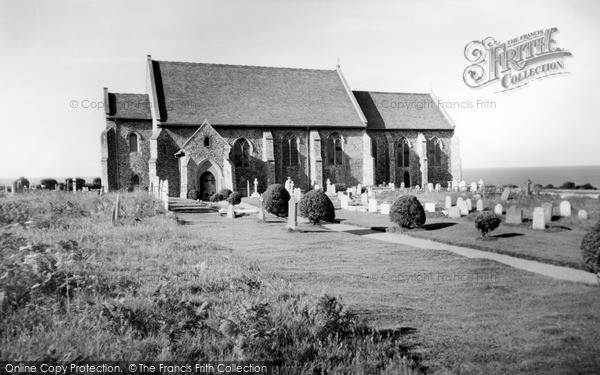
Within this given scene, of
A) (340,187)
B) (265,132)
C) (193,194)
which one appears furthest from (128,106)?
(340,187)

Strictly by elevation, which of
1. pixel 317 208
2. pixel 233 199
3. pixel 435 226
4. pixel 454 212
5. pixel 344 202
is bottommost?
pixel 435 226

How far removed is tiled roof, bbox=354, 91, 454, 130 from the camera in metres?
44.5

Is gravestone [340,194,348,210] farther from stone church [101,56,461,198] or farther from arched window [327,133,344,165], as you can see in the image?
arched window [327,133,344,165]

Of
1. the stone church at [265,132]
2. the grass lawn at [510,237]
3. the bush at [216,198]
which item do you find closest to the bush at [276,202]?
the grass lawn at [510,237]

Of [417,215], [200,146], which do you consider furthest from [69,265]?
[200,146]

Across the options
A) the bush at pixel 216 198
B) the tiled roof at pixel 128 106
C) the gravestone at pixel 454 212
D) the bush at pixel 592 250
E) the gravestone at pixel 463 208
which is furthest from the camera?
the tiled roof at pixel 128 106

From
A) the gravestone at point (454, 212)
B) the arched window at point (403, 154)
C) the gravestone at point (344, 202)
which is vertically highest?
the arched window at point (403, 154)

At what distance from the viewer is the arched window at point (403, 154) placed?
4441cm

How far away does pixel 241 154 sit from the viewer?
38781 millimetres

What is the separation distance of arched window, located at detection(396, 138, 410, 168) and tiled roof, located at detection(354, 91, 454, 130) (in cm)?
161

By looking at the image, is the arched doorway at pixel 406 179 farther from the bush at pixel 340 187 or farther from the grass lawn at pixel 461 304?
the grass lawn at pixel 461 304

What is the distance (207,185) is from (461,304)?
102 ft

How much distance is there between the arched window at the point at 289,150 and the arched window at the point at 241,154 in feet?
11.4

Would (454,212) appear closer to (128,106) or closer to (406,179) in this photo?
(406,179)
